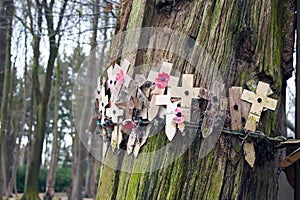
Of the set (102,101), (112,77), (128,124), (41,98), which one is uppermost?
(41,98)

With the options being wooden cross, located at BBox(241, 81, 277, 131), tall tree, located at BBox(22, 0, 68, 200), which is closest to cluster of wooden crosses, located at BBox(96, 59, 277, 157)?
wooden cross, located at BBox(241, 81, 277, 131)

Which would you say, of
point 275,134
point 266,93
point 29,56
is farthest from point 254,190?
point 29,56

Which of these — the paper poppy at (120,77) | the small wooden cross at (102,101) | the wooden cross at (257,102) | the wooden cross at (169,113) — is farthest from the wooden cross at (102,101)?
the wooden cross at (257,102)

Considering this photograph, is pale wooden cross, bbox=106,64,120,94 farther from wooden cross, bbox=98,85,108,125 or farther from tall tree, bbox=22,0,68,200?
tall tree, bbox=22,0,68,200

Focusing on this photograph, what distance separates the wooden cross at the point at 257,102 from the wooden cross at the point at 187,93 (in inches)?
8.0

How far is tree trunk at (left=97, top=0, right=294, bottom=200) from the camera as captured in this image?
169cm

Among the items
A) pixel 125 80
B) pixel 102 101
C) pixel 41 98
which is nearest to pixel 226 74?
pixel 125 80

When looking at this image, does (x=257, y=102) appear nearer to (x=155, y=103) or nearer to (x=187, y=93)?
(x=187, y=93)

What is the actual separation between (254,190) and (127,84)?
26.0 inches

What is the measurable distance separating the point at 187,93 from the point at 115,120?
0.36m

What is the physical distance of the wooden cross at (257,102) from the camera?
1.76 meters

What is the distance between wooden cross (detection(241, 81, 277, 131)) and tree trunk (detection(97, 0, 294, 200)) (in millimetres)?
34

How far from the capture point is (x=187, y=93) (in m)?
1.71

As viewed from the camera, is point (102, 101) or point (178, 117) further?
point (102, 101)
